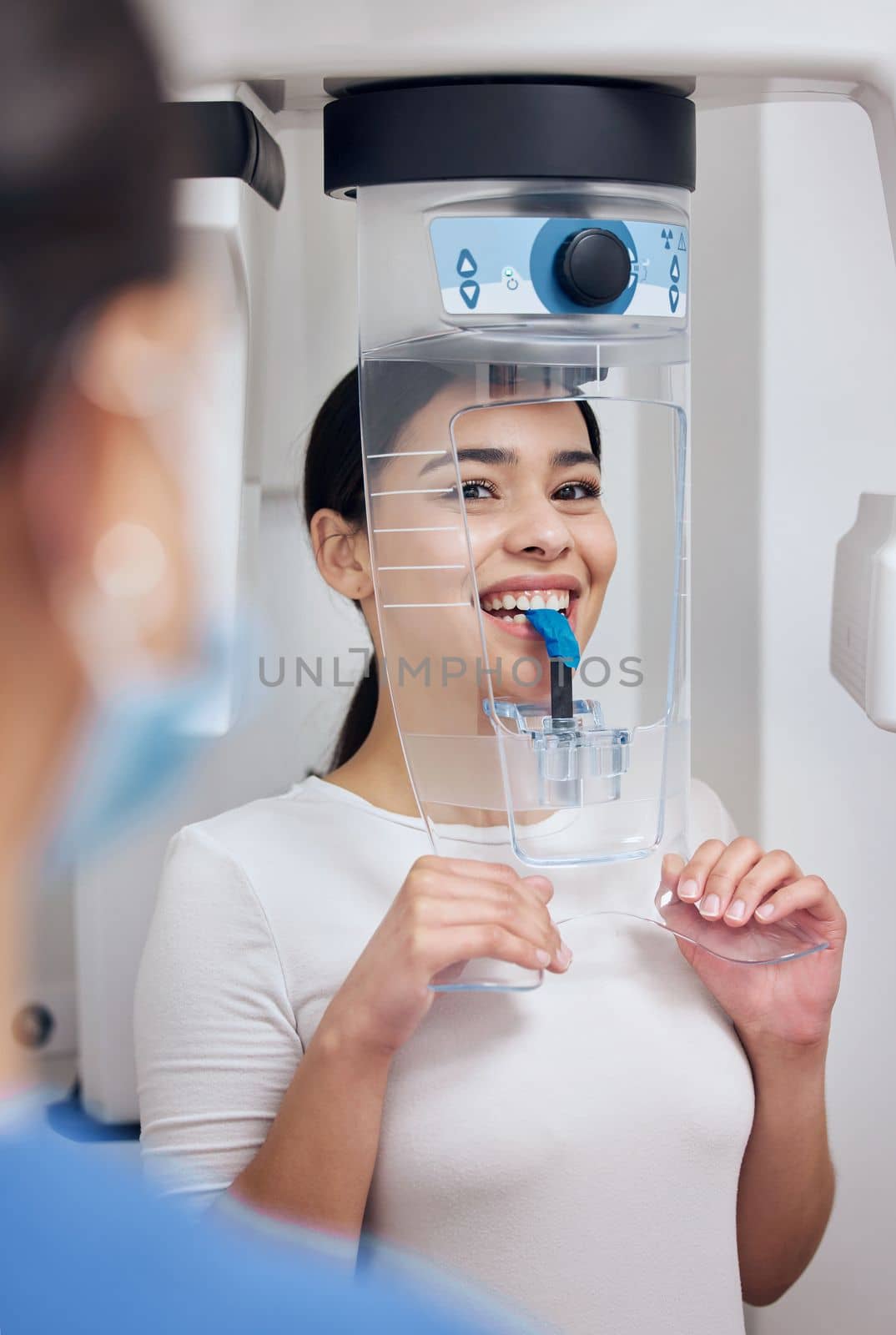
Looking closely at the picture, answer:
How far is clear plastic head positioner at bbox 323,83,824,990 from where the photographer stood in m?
0.82

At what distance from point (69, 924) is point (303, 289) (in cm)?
66

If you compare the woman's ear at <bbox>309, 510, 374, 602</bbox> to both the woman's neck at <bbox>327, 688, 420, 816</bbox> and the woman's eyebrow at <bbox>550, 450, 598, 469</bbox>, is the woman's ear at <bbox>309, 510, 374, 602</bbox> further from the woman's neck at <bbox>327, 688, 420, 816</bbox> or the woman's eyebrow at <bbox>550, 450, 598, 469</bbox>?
the woman's eyebrow at <bbox>550, 450, 598, 469</bbox>

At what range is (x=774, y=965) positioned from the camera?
1023mm

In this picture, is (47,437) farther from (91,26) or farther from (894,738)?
(894,738)

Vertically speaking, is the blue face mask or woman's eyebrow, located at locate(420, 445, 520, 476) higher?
woman's eyebrow, located at locate(420, 445, 520, 476)

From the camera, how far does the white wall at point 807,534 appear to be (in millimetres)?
1237

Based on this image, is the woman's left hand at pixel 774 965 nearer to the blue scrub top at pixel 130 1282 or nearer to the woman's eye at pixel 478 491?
the woman's eye at pixel 478 491

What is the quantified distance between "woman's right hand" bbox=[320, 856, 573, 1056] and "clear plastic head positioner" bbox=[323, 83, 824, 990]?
26 millimetres

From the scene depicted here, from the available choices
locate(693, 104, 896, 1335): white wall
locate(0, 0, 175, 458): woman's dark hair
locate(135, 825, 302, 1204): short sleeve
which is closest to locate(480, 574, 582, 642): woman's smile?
locate(135, 825, 302, 1204): short sleeve

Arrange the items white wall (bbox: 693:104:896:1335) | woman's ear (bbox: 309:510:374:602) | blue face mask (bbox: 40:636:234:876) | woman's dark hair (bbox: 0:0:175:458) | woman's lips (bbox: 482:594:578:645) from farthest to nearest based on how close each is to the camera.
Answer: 1. white wall (bbox: 693:104:896:1335)
2. woman's ear (bbox: 309:510:374:602)
3. woman's lips (bbox: 482:594:578:645)
4. blue face mask (bbox: 40:636:234:876)
5. woman's dark hair (bbox: 0:0:175:458)

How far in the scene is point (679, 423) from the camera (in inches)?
35.5

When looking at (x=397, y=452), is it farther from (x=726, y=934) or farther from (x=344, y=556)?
(x=726, y=934)

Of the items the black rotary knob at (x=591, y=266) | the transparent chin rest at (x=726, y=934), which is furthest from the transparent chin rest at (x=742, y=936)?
the black rotary knob at (x=591, y=266)

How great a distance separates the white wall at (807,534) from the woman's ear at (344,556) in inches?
15.6
